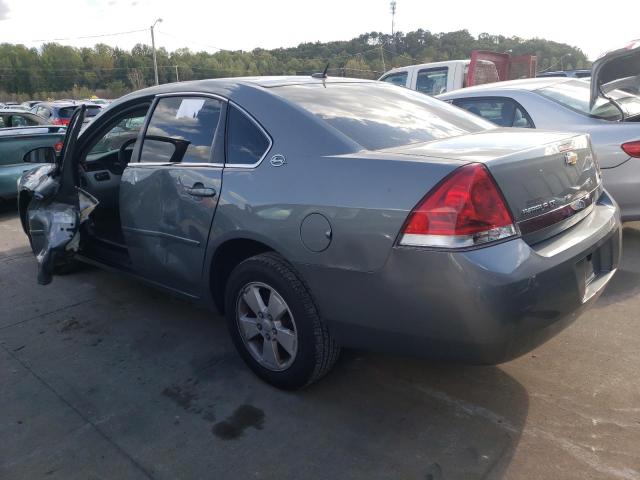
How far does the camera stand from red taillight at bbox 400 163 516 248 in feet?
6.84

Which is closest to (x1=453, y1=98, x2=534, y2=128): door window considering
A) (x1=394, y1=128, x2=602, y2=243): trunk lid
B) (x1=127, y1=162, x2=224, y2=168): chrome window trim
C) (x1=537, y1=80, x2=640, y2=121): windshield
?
(x1=537, y1=80, x2=640, y2=121): windshield

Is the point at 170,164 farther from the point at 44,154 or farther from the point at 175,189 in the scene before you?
the point at 44,154

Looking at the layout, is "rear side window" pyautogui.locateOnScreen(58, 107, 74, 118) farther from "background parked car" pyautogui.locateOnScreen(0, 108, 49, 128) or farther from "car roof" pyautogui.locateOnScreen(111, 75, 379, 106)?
"car roof" pyautogui.locateOnScreen(111, 75, 379, 106)

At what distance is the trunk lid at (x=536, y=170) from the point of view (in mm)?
2223

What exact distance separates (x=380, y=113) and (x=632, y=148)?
2.54 metres

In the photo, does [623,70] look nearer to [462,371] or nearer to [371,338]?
[462,371]

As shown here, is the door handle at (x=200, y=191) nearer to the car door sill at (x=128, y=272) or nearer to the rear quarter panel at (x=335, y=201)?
the rear quarter panel at (x=335, y=201)

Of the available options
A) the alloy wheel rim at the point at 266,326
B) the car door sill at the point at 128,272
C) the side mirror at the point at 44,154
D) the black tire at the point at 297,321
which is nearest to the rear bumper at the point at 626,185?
the black tire at the point at 297,321

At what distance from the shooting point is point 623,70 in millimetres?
4516

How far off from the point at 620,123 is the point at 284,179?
10.9 ft

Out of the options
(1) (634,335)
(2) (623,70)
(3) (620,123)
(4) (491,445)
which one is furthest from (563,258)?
(2) (623,70)

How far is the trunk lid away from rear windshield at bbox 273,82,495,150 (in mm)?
198

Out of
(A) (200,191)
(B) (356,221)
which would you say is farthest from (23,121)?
(B) (356,221)

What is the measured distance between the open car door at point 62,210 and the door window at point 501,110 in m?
3.55
